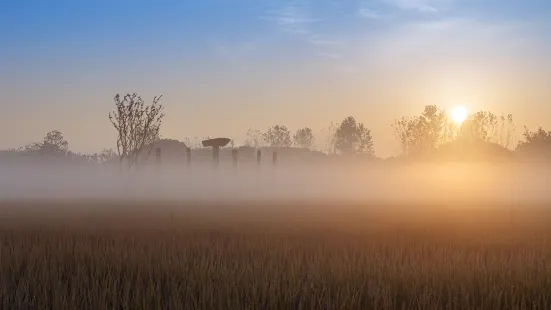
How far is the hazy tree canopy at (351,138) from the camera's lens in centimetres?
9181

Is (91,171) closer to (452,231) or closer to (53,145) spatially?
(53,145)

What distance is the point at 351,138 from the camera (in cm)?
9200

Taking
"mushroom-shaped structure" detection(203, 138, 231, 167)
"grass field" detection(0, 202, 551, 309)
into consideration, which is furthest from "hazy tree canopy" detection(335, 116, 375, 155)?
"grass field" detection(0, 202, 551, 309)

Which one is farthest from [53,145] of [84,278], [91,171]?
[84,278]

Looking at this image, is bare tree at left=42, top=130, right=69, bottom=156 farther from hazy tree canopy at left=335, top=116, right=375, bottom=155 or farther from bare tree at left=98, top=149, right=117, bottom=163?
hazy tree canopy at left=335, top=116, right=375, bottom=155

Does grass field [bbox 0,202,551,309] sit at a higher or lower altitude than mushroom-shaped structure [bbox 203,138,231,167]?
lower

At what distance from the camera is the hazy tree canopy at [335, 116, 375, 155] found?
3615 inches

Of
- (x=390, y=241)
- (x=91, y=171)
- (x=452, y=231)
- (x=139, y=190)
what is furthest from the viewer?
(x=91, y=171)

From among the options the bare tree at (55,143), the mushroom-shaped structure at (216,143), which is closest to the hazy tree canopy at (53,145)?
the bare tree at (55,143)

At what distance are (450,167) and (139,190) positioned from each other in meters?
39.8

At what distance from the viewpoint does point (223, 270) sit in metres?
7.31

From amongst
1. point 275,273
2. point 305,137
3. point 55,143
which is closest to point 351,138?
point 305,137

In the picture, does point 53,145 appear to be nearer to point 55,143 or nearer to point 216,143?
point 55,143

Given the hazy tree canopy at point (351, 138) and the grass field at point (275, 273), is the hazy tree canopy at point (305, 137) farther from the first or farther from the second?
the grass field at point (275, 273)
